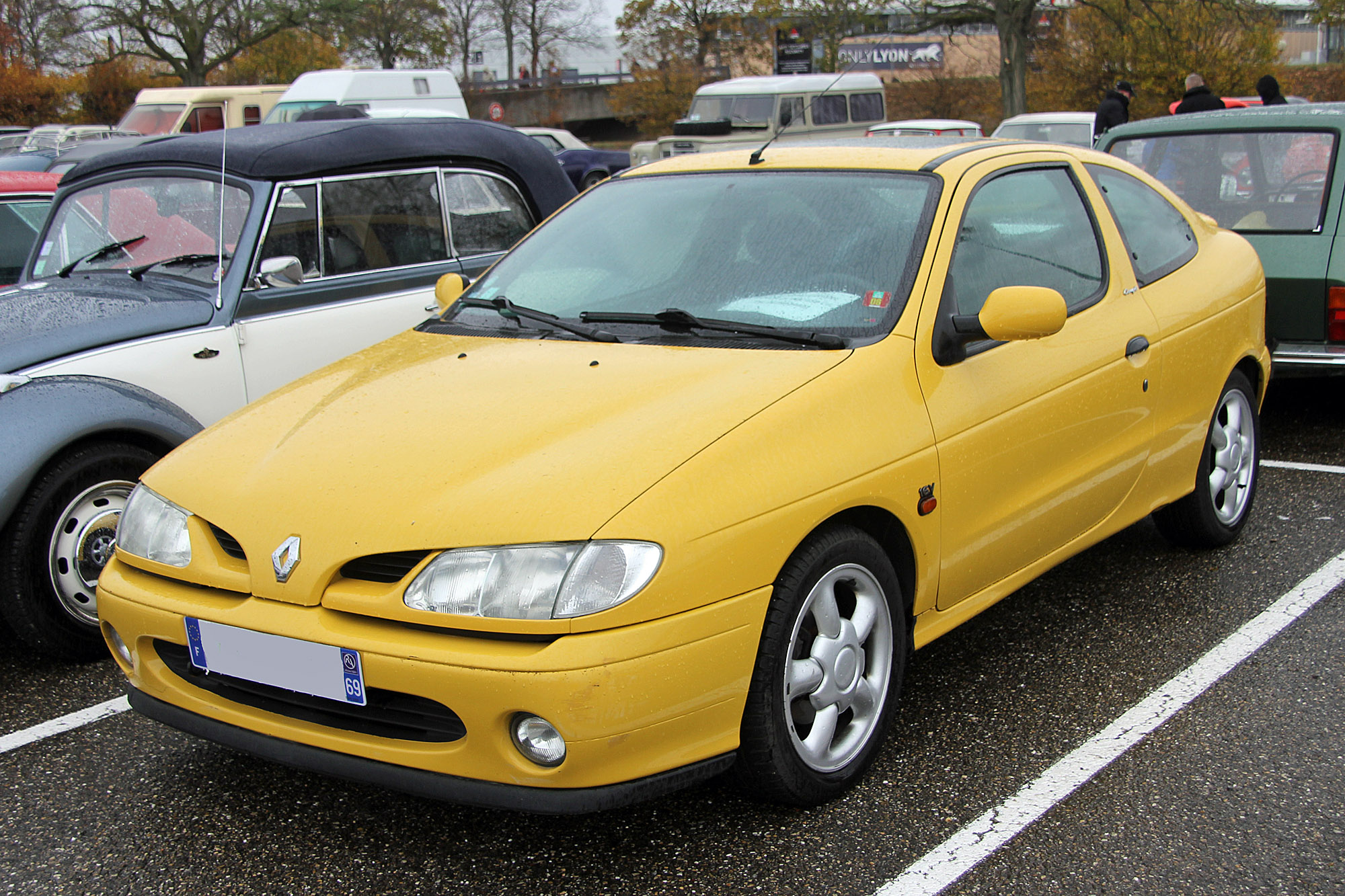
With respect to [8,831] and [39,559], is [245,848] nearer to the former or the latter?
[8,831]

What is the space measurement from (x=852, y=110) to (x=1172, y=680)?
21.3 m

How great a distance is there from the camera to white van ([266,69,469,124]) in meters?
19.9

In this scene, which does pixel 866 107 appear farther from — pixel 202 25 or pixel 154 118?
pixel 202 25

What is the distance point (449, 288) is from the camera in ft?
13.6

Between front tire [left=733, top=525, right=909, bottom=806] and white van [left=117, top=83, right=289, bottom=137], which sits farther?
white van [left=117, top=83, right=289, bottom=137]

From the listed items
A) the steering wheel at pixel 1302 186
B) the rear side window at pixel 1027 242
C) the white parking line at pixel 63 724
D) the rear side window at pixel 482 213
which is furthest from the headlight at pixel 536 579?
the steering wheel at pixel 1302 186

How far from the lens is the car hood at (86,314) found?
4.12 metres

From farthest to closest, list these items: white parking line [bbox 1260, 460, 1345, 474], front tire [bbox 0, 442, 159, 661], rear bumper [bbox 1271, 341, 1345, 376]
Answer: rear bumper [bbox 1271, 341, 1345, 376] → white parking line [bbox 1260, 460, 1345, 474] → front tire [bbox 0, 442, 159, 661]

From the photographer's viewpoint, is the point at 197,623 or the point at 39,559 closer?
the point at 197,623

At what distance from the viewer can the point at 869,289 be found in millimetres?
3293

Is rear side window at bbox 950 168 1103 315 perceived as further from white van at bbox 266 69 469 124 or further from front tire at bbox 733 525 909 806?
white van at bbox 266 69 469 124

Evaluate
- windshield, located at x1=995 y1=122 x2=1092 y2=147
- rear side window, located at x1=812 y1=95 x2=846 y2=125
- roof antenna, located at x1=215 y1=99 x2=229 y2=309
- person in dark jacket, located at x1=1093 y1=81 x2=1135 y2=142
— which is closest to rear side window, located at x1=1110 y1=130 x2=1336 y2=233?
roof antenna, located at x1=215 y1=99 x2=229 y2=309

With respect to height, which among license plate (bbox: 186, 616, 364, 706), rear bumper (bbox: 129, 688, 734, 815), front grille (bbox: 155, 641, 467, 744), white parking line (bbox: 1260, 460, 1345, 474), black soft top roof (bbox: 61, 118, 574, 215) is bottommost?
white parking line (bbox: 1260, 460, 1345, 474)

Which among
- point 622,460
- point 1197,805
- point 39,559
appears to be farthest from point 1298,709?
point 39,559
